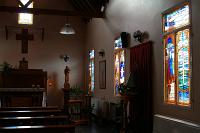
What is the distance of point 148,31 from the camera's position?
645cm

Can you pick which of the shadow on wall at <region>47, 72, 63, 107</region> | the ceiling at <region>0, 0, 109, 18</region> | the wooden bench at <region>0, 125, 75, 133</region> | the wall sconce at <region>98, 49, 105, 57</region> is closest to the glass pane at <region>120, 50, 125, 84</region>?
the wall sconce at <region>98, 49, 105, 57</region>

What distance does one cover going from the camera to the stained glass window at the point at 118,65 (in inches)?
317

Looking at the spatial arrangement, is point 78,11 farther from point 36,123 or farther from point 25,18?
point 36,123

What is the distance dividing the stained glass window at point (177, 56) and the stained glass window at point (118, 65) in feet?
7.97

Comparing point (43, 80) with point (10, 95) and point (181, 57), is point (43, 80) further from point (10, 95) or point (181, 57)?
point (181, 57)

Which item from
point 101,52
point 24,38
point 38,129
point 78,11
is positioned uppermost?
point 78,11

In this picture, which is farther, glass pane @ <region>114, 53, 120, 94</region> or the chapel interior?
glass pane @ <region>114, 53, 120, 94</region>

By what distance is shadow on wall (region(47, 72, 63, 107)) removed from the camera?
39.7 ft

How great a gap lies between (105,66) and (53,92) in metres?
3.48

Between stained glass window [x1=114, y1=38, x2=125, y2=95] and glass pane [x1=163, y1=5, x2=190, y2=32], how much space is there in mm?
2446

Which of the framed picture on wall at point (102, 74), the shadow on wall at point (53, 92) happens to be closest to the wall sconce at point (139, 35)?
the framed picture on wall at point (102, 74)

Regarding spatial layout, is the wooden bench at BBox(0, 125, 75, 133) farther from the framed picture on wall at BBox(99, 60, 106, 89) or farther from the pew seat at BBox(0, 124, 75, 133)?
the framed picture on wall at BBox(99, 60, 106, 89)

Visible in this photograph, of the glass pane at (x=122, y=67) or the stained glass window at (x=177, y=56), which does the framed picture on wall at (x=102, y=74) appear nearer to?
the glass pane at (x=122, y=67)

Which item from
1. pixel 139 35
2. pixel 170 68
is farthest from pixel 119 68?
pixel 170 68
